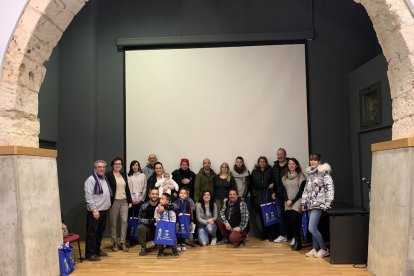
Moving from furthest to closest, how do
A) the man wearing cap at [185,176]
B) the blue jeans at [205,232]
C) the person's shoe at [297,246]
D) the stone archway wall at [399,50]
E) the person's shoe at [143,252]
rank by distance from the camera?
the man wearing cap at [185,176] < the blue jeans at [205,232] < the person's shoe at [297,246] < the person's shoe at [143,252] < the stone archway wall at [399,50]

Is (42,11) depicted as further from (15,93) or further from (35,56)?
(15,93)

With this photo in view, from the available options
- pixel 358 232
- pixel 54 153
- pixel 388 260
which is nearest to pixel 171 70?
pixel 54 153

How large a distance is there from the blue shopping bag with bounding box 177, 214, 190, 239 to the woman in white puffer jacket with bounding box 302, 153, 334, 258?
171 centimetres

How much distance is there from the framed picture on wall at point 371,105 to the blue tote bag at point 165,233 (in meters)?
3.39

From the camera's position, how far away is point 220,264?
4945 mm

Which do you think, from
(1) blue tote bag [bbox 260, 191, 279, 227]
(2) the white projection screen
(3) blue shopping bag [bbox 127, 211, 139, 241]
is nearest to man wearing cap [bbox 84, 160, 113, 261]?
(3) blue shopping bag [bbox 127, 211, 139, 241]

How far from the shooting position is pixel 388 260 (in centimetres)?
371

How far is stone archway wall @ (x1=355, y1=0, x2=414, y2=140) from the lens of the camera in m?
3.51

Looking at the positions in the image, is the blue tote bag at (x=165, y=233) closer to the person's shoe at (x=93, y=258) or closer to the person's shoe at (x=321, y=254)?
the person's shoe at (x=93, y=258)

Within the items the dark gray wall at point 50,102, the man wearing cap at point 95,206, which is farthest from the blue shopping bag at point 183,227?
the dark gray wall at point 50,102

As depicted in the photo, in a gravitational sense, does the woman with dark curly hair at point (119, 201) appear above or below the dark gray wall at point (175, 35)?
below

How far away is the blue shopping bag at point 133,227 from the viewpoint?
617cm

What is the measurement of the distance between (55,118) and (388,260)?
559 centimetres

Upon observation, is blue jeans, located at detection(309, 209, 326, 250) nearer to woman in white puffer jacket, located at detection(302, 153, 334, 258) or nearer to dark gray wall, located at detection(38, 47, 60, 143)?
woman in white puffer jacket, located at detection(302, 153, 334, 258)
